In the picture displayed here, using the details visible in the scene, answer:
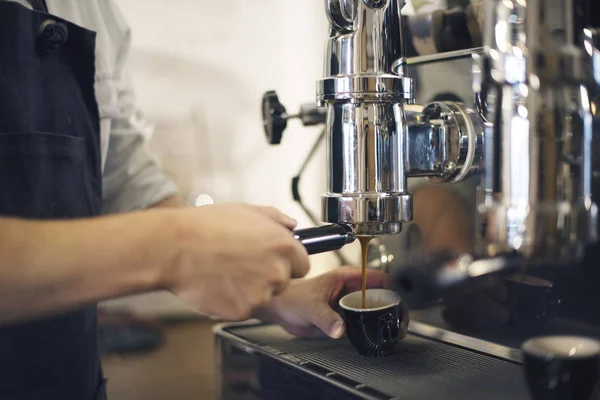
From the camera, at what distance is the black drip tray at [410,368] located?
0.44 meters

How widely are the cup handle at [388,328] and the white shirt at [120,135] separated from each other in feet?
1.22

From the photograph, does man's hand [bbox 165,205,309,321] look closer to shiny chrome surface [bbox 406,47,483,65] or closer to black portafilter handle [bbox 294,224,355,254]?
black portafilter handle [bbox 294,224,355,254]

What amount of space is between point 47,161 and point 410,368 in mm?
356

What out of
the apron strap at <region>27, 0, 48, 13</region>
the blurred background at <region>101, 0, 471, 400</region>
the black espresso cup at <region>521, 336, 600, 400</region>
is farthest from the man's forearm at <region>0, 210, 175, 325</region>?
the blurred background at <region>101, 0, 471, 400</region>

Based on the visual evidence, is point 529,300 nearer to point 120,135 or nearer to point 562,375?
point 562,375

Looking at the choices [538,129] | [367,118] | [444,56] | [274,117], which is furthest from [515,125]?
[274,117]

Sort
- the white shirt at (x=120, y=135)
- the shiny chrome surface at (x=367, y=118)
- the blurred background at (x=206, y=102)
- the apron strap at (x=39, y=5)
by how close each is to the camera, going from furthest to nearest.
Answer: the blurred background at (x=206, y=102)
the white shirt at (x=120, y=135)
the apron strap at (x=39, y=5)
the shiny chrome surface at (x=367, y=118)

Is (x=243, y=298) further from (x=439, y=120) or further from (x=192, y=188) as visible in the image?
(x=192, y=188)

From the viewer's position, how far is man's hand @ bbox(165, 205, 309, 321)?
396mm

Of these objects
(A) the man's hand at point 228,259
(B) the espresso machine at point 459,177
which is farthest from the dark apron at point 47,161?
(A) the man's hand at point 228,259

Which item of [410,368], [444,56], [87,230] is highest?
[444,56]

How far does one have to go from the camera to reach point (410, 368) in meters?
0.49

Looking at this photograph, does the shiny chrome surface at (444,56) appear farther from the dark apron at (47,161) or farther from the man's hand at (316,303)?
the dark apron at (47,161)

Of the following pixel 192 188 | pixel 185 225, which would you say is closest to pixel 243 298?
pixel 185 225
